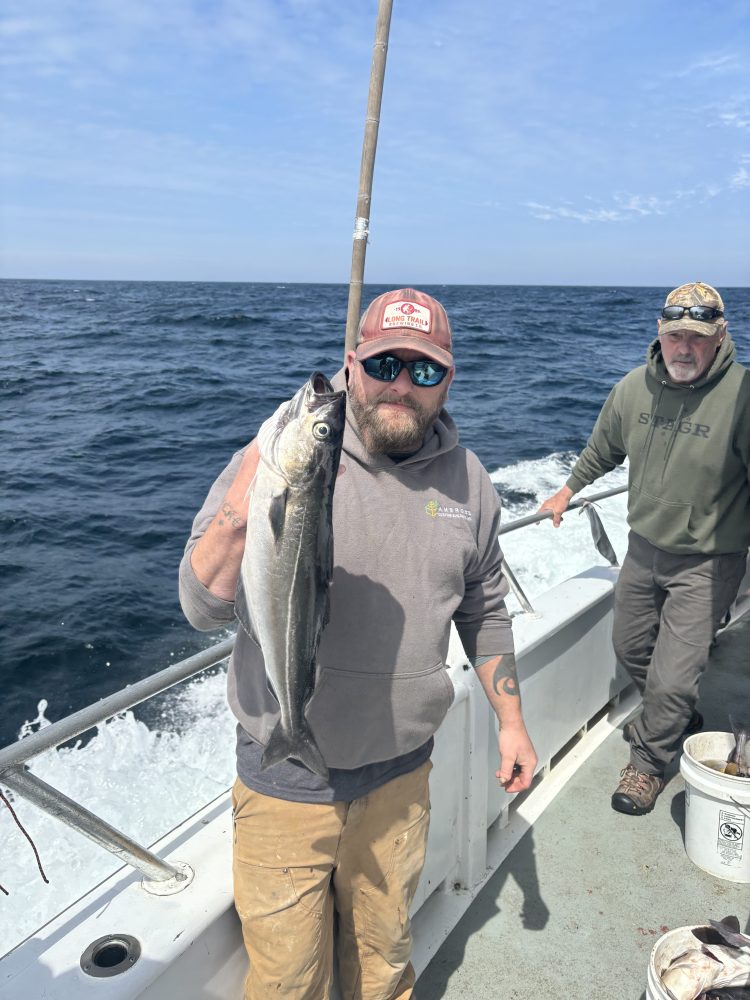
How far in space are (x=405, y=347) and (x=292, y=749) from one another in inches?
40.4

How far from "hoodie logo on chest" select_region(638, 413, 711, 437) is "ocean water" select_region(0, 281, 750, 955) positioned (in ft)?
11.8

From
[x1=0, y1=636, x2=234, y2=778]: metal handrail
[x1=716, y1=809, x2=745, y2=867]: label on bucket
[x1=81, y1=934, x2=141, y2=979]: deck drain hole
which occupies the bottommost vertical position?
[x1=716, y1=809, x2=745, y2=867]: label on bucket

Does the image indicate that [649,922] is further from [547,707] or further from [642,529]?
[642,529]

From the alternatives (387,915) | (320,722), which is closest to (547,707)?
(387,915)

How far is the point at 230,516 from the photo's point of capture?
1.65 metres

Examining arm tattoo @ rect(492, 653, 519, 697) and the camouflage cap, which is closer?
arm tattoo @ rect(492, 653, 519, 697)

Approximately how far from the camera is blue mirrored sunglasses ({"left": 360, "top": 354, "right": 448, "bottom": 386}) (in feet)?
6.49

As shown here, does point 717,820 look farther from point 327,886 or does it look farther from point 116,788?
point 116,788

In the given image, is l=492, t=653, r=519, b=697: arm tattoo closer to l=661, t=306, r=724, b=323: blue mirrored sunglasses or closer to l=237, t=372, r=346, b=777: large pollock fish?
l=237, t=372, r=346, b=777: large pollock fish

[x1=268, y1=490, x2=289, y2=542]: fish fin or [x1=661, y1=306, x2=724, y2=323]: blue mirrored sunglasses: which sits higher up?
[x1=661, y1=306, x2=724, y2=323]: blue mirrored sunglasses

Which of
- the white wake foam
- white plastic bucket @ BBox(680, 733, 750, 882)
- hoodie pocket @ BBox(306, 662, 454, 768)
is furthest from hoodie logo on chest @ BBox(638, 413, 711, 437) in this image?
the white wake foam

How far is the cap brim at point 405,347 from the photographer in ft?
6.40

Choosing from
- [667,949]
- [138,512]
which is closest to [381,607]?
[667,949]

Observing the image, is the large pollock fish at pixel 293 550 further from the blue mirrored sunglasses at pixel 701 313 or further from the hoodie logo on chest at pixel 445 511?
the blue mirrored sunglasses at pixel 701 313
